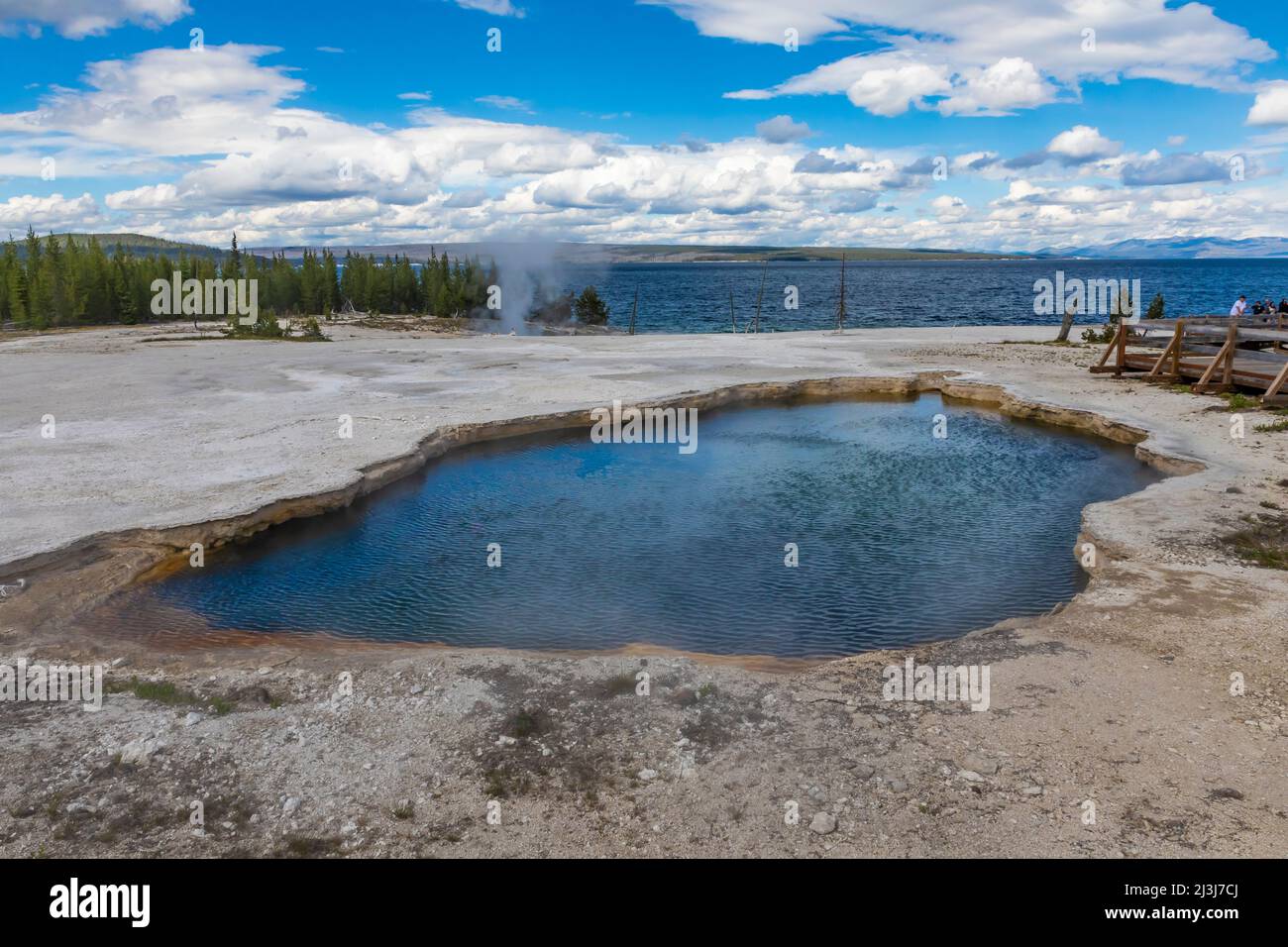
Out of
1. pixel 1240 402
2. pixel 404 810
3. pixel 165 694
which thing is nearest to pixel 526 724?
pixel 404 810

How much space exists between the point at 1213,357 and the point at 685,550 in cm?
2646

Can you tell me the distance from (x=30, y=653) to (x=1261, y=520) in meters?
19.4

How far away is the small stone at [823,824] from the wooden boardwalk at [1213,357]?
25391 millimetres

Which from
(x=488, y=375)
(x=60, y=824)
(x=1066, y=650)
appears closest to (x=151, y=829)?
(x=60, y=824)

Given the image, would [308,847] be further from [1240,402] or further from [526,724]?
[1240,402]

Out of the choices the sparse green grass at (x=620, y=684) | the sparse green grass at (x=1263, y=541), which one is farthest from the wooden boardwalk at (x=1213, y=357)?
the sparse green grass at (x=620, y=684)

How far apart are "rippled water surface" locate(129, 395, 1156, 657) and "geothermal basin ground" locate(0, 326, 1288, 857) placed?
35.5 inches

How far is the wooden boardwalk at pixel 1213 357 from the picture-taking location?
27578 mm

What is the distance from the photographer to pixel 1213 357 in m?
31.8

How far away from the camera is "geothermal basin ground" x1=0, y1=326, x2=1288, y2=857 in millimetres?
7254

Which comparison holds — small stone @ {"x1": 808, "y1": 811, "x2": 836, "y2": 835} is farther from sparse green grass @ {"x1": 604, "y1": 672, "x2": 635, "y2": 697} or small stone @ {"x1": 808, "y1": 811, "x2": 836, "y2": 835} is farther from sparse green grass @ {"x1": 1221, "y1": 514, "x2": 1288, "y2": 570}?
sparse green grass @ {"x1": 1221, "y1": 514, "x2": 1288, "y2": 570}

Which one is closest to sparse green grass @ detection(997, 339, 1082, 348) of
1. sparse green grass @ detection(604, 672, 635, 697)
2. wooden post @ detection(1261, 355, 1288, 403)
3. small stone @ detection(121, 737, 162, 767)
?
wooden post @ detection(1261, 355, 1288, 403)

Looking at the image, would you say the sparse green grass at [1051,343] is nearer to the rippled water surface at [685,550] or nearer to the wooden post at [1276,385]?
the wooden post at [1276,385]

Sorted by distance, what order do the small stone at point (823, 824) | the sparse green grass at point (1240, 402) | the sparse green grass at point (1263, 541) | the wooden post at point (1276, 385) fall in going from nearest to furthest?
the small stone at point (823, 824) < the sparse green grass at point (1263, 541) < the wooden post at point (1276, 385) < the sparse green grass at point (1240, 402)
